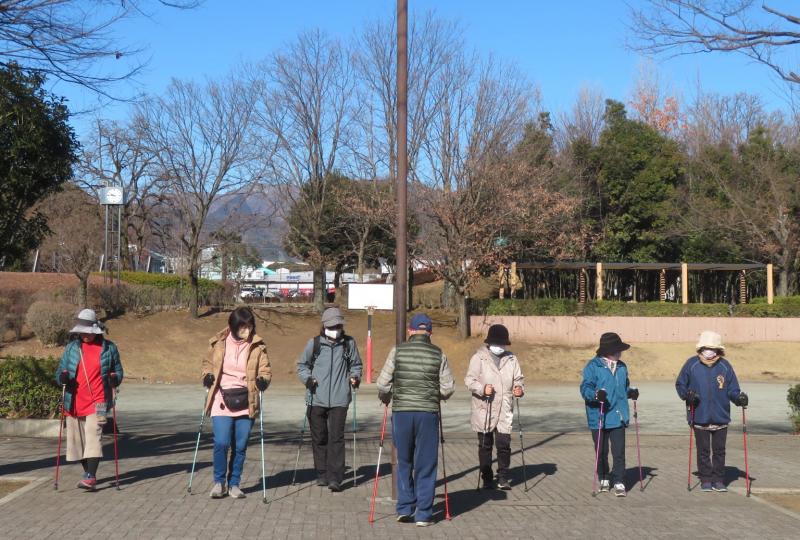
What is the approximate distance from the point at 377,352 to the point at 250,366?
24.5 metres

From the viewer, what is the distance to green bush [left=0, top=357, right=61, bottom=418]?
1348cm

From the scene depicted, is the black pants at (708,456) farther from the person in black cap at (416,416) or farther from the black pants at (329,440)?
the black pants at (329,440)

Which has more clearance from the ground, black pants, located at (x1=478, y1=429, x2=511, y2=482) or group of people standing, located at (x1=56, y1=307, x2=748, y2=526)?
group of people standing, located at (x1=56, y1=307, x2=748, y2=526)

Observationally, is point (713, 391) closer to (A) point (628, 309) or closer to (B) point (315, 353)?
(B) point (315, 353)

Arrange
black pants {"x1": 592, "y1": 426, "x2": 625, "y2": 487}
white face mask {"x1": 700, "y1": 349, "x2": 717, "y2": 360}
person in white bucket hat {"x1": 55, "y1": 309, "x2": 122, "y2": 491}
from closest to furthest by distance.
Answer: person in white bucket hat {"x1": 55, "y1": 309, "x2": 122, "y2": 491} → black pants {"x1": 592, "y1": 426, "x2": 625, "y2": 487} → white face mask {"x1": 700, "y1": 349, "x2": 717, "y2": 360}

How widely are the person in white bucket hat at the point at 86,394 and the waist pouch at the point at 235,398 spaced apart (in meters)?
1.16

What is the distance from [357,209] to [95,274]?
13.9 metres

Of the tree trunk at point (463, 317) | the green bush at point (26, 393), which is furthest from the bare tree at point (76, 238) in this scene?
the green bush at point (26, 393)

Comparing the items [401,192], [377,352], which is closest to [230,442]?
[401,192]

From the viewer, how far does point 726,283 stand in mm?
45750

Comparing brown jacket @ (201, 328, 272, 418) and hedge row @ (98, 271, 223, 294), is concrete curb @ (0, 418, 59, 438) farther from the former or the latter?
hedge row @ (98, 271, 223, 294)

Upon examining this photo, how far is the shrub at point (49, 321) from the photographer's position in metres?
31.2

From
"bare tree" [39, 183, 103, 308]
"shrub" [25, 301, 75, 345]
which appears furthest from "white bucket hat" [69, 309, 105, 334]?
"bare tree" [39, 183, 103, 308]

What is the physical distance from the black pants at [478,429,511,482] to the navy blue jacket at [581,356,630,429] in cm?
88
